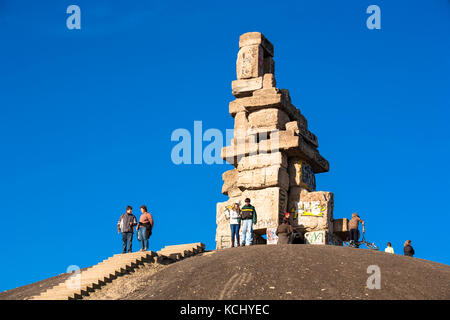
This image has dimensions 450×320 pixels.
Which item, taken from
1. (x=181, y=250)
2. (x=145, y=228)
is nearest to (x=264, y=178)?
(x=181, y=250)

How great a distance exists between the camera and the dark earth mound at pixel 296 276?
626 inches

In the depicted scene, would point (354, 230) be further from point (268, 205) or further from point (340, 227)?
point (268, 205)

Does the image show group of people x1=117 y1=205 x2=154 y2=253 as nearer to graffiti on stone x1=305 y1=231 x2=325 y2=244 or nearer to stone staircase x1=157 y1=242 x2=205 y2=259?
stone staircase x1=157 y1=242 x2=205 y2=259

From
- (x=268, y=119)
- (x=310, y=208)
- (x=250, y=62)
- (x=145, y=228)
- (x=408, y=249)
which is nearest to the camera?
(x=145, y=228)

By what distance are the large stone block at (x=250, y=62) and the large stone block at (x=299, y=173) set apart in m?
4.24

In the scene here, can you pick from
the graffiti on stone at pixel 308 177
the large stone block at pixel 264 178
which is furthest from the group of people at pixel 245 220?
the graffiti on stone at pixel 308 177

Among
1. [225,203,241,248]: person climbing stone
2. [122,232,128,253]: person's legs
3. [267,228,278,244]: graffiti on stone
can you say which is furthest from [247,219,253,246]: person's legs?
[122,232,128,253]: person's legs

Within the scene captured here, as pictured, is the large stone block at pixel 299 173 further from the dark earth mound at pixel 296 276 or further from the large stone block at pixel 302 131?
the dark earth mound at pixel 296 276

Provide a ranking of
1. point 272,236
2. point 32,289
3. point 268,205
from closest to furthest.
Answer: point 32,289 < point 272,236 < point 268,205

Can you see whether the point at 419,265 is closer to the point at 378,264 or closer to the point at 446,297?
the point at 378,264

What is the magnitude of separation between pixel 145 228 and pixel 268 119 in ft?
26.0

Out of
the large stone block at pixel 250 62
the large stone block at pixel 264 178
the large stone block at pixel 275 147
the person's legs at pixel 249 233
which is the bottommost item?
the person's legs at pixel 249 233

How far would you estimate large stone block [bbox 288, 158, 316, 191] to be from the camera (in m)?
27.3

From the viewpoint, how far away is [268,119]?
27766 millimetres
